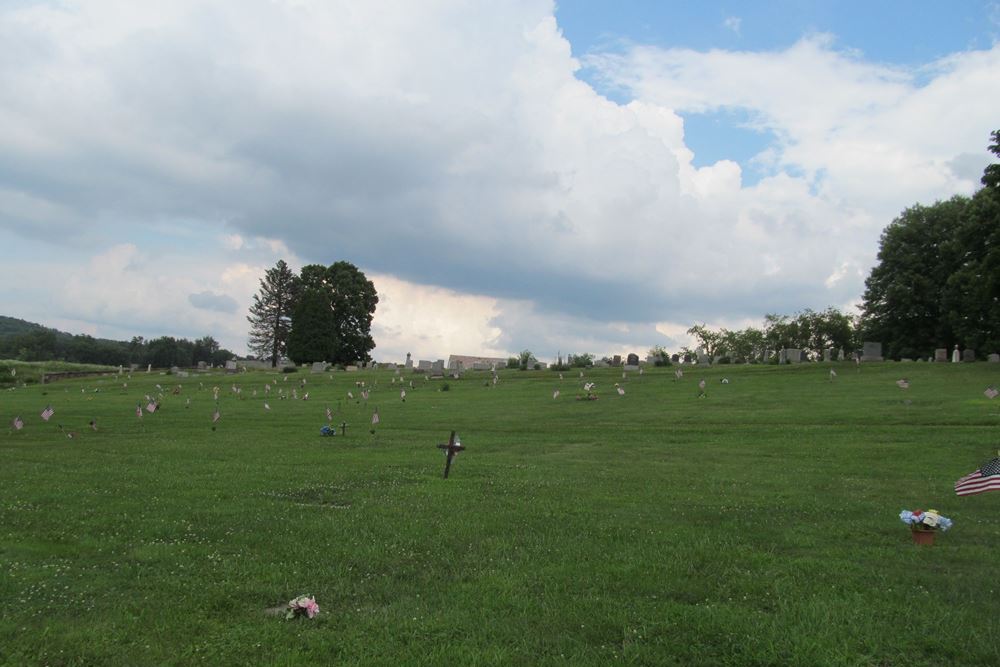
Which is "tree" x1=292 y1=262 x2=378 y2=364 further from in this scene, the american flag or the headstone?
the american flag

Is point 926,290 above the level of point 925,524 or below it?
above

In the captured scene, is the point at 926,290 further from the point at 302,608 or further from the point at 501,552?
the point at 302,608

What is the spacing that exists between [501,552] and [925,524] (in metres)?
5.42

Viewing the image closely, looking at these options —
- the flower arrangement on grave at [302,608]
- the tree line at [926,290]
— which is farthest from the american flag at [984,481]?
the tree line at [926,290]

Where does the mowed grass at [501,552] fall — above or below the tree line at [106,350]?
below

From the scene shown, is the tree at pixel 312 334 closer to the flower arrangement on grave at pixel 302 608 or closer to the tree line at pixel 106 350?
the tree line at pixel 106 350

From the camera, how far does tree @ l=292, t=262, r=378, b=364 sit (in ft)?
264

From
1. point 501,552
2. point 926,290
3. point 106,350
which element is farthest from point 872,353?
point 106,350

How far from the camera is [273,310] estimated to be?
99.8 metres

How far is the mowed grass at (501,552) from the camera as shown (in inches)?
231

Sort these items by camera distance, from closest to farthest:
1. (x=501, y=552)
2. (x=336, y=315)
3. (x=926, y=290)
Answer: (x=501, y=552) < (x=926, y=290) < (x=336, y=315)

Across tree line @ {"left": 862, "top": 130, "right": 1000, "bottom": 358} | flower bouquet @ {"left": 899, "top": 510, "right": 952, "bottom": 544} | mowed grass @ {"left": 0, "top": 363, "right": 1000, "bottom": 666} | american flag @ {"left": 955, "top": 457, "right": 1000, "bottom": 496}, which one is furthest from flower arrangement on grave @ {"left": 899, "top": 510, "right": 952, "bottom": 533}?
tree line @ {"left": 862, "top": 130, "right": 1000, "bottom": 358}

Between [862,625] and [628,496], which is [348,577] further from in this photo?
[628,496]

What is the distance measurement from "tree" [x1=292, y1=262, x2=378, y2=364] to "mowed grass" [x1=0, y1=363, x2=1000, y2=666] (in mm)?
59318
